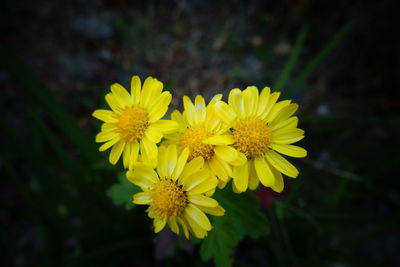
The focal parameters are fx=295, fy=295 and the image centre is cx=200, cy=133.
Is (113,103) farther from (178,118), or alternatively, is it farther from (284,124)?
(284,124)

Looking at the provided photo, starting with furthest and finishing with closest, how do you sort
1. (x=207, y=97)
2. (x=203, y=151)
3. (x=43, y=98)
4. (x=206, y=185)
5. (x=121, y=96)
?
(x=207, y=97) < (x=43, y=98) < (x=121, y=96) < (x=203, y=151) < (x=206, y=185)

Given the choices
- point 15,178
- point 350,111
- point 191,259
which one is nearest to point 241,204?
point 191,259

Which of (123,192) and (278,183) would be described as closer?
(278,183)

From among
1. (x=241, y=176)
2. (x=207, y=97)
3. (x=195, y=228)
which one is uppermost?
(x=207, y=97)

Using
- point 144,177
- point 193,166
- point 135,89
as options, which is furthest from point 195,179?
point 135,89

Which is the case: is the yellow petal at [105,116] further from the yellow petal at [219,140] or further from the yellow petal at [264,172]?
the yellow petal at [264,172]

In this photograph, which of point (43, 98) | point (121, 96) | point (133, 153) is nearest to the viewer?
point (133, 153)

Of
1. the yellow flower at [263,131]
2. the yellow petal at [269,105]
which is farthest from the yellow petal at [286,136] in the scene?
the yellow petal at [269,105]

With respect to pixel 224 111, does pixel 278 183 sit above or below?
below
